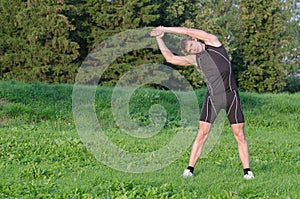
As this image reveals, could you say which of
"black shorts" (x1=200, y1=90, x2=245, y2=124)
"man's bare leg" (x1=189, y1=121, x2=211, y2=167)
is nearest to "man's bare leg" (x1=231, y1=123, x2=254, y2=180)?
"black shorts" (x1=200, y1=90, x2=245, y2=124)

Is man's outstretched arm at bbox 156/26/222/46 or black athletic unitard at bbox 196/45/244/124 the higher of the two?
man's outstretched arm at bbox 156/26/222/46

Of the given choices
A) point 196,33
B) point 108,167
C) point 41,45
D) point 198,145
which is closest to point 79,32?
point 41,45

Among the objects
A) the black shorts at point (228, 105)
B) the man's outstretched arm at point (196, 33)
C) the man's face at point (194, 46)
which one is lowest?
the black shorts at point (228, 105)

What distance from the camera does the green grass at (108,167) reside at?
Result: 5805 mm

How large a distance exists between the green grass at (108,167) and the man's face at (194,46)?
5.62 feet

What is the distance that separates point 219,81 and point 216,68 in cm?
18

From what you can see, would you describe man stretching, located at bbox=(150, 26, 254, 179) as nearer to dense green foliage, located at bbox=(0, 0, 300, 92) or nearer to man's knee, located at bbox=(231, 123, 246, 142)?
man's knee, located at bbox=(231, 123, 246, 142)

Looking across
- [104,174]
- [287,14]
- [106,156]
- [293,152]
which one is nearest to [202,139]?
[104,174]

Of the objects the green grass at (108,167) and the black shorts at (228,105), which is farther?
the black shorts at (228,105)

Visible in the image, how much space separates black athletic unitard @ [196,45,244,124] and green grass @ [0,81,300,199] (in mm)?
942

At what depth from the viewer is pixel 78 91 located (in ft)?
51.0

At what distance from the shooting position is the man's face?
6473mm

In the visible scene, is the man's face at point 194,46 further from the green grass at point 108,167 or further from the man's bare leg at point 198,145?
the green grass at point 108,167

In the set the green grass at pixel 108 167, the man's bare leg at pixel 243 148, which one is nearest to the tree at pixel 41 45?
the green grass at pixel 108 167
